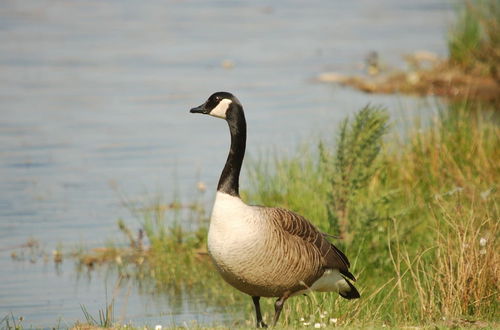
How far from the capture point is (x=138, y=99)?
19766 mm

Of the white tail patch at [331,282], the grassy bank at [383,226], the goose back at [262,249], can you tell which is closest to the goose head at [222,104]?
the goose back at [262,249]

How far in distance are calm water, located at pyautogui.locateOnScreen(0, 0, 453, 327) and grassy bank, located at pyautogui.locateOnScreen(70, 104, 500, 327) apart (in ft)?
2.05

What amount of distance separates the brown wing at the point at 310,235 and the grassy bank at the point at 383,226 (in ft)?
1.11

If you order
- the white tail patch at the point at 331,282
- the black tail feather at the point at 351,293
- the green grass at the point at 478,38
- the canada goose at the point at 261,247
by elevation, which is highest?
the green grass at the point at 478,38

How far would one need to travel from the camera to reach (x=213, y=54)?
78.1ft

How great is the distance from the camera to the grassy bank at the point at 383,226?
820 cm

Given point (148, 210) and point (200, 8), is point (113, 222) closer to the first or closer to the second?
point (148, 210)

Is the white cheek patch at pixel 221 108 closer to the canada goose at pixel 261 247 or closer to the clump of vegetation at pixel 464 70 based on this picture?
the canada goose at pixel 261 247

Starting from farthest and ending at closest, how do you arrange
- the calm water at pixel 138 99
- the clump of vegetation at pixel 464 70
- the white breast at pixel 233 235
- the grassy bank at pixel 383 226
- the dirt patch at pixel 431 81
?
the dirt patch at pixel 431 81
the clump of vegetation at pixel 464 70
the calm water at pixel 138 99
the grassy bank at pixel 383 226
the white breast at pixel 233 235

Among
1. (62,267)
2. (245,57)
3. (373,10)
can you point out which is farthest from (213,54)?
(62,267)

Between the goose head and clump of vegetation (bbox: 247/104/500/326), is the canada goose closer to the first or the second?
the goose head

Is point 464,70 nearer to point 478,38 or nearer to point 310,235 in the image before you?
point 478,38

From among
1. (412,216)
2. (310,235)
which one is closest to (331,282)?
(310,235)

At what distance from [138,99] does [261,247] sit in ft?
40.7
